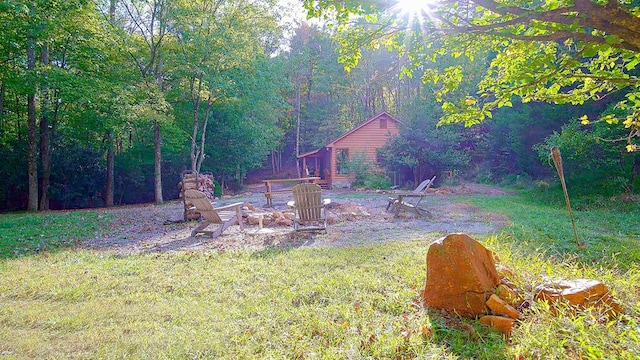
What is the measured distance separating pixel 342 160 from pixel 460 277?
736 inches

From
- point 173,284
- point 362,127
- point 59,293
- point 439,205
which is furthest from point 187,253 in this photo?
point 362,127

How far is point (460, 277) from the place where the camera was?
290 cm

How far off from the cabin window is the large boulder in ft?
55.7

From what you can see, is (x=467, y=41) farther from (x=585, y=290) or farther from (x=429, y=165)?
(x=429, y=165)

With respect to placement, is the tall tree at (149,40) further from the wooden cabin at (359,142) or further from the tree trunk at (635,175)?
the tree trunk at (635,175)

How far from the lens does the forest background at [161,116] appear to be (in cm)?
1070

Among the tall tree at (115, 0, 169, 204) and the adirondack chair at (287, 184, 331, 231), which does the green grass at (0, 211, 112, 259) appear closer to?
the adirondack chair at (287, 184, 331, 231)

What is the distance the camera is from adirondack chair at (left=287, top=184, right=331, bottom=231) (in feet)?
23.6

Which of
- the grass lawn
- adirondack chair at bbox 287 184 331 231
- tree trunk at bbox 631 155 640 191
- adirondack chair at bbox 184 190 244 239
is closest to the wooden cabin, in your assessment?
tree trunk at bbox 631 155 640 191

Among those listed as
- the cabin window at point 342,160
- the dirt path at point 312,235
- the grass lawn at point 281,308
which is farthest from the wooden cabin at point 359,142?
the grass lawn at point 281,308

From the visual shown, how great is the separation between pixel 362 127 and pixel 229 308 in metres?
18.7

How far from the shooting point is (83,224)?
8.88 m

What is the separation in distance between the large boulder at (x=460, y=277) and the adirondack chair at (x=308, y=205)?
13.6ft

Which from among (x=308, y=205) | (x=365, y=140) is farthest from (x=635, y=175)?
(x=365, y=140)
